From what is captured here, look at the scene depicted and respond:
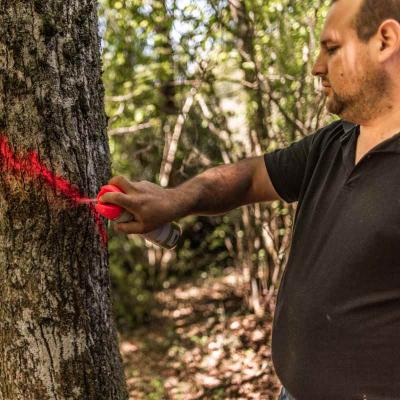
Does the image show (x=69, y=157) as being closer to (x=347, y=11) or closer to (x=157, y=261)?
(x=347, y=11)

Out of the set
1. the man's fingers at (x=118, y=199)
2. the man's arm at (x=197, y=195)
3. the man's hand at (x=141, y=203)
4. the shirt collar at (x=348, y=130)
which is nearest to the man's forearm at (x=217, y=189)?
the man's arm at (x=197, y=195)

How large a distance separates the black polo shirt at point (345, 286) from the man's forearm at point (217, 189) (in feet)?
0.84

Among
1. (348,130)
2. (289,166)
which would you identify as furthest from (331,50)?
(289,166)

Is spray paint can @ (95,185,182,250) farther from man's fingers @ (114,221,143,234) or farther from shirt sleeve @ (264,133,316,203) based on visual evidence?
shirt sleeve @ (264,133,316,203)

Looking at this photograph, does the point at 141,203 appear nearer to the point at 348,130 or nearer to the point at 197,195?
the point at 197,195

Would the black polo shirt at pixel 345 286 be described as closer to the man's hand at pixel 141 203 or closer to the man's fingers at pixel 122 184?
the man's hand at pixel 141 203

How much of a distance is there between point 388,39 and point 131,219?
911 millimetres

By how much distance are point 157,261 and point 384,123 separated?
14.4ft

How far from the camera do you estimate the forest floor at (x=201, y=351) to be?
3.95 metres

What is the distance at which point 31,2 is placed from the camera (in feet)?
4.89

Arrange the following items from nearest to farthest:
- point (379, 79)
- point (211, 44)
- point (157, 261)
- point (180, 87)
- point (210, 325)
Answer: point (379, 79) < point (211, 44) < point (180, 87) < point (210, 325) < point (157, 261)

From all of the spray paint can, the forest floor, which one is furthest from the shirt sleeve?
the forest floor

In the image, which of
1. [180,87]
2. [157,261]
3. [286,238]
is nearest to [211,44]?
[180,87]

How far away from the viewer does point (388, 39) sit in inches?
54.8
